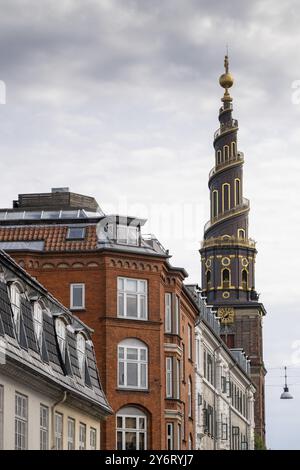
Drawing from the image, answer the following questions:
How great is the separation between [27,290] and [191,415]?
38.0 metres

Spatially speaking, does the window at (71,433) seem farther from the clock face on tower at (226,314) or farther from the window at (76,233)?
the clock face on tower at (226,314)

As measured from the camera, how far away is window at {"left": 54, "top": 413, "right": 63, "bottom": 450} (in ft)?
138

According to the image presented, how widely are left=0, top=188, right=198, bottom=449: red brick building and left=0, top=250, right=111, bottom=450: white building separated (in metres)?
17.3

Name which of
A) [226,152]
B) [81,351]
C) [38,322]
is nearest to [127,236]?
[81,351]

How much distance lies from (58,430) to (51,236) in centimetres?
2720

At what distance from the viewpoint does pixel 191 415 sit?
78.2 m

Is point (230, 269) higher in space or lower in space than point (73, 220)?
higher

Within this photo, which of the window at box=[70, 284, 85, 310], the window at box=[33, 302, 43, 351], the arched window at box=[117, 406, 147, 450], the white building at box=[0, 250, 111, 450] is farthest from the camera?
the window at box=[70, 284, 85, 310]

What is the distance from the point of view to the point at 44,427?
4069 cm

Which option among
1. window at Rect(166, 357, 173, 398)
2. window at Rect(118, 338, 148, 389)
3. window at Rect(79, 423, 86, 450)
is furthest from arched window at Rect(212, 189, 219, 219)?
window at Rect(79, 423, 86, 450)

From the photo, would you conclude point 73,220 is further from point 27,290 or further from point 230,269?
point 230,269

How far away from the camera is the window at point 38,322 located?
41.1 m

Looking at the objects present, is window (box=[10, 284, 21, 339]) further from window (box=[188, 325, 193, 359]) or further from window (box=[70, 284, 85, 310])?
window (box=[188, 325, 193, 359])
